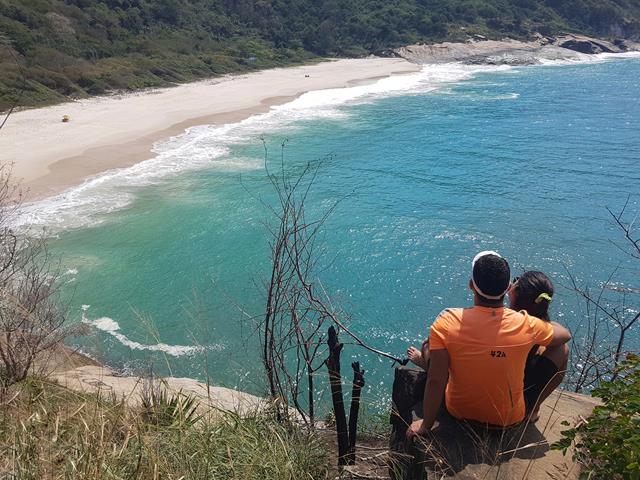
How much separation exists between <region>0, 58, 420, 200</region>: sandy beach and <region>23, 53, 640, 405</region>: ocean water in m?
1.30

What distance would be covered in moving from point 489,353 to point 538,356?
55 centimetres

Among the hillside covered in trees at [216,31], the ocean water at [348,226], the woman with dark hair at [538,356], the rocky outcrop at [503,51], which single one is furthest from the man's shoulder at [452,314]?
the rocky outcrop at [503,51]

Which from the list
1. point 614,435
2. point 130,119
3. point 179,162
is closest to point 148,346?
point 614,435

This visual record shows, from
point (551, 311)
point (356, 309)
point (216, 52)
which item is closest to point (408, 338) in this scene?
point (356, 309)

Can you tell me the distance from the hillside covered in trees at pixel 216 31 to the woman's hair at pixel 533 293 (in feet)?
42.5

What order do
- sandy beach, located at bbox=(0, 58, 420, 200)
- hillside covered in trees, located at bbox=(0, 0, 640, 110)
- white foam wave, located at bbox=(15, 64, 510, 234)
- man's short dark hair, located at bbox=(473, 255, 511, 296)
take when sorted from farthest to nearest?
hillside covered in trees, located at bbox=(0, 0, 640, 110) → sandy beach, located at bbox=(0, 58, 420, 200) → white foam wave, located at bbox=(15, 64, 510, 234) → man's short dark hair, located at bbox=(473, 255, 511, 296)

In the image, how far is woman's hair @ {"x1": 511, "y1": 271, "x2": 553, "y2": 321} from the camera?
324 cm

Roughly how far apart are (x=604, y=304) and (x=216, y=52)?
4868 cm

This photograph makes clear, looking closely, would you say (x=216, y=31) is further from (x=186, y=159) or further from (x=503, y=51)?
(x=186, y=159)

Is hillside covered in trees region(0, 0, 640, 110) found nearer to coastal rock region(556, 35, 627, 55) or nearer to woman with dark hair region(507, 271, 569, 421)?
coastal rock region(556, 35, 627, 55)

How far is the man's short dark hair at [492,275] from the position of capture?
9.20ft

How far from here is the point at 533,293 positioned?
10.7 ft

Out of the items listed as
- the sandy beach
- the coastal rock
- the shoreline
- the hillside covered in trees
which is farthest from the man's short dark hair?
the coastal rock

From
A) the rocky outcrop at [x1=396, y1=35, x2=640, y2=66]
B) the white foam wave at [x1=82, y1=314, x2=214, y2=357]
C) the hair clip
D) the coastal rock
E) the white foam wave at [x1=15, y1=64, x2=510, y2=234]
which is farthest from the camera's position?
the coastal rock
